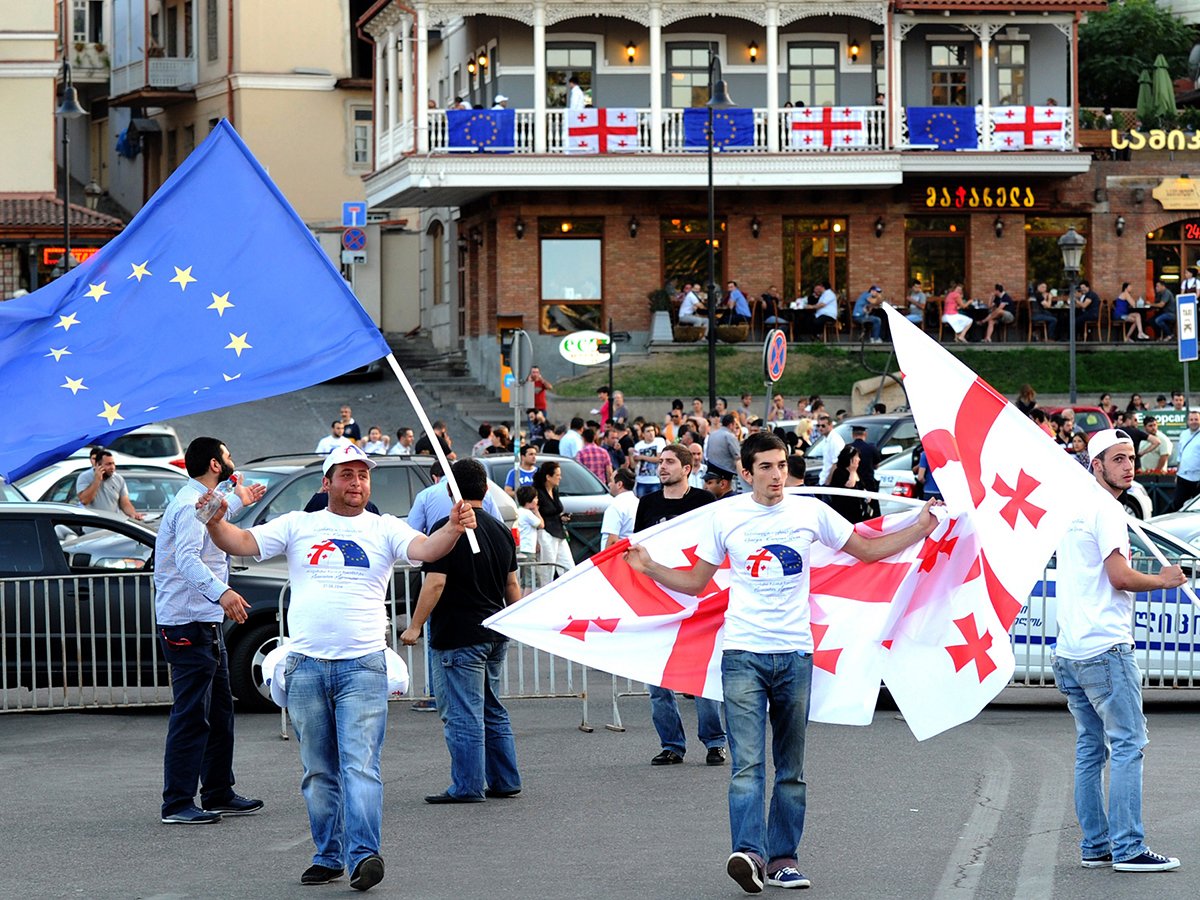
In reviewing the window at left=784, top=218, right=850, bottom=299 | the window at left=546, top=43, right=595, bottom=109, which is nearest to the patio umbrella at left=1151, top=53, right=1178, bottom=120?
the window at left=784, top=218, right=850, bottom=299

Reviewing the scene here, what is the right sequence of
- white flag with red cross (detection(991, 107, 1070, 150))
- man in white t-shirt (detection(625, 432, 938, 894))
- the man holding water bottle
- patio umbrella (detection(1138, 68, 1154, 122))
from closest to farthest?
man in white t-shirt (detection(625, 432, 938, 894)), the man holding water bottle, white flag with red cross (detection(991, 107, 1070, 150)), patio umbrella (detection(1138, 68, 1154, 122))

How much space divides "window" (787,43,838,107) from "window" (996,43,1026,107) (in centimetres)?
379

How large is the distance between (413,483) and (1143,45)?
45646 millimetres

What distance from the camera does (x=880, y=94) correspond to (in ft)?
146

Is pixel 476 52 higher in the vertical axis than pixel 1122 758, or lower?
higher

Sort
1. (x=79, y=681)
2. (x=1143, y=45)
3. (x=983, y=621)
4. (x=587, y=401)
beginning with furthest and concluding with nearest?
1. (x=1143, y=45)
2. (x=587, y=401)
3. (x=79, y=681)
4. (x=983, y=621)

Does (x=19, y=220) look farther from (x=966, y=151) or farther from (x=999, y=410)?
(x=999, y=410)

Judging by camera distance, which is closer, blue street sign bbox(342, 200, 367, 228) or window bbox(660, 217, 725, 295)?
window bbox(660, 217, 725, 295)

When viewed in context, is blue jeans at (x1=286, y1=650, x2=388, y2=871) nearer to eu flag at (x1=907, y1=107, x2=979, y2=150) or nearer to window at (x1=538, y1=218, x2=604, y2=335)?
window at (x1=538, y1=218, x2=604, y2=335)

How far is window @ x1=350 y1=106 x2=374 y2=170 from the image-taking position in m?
54.7

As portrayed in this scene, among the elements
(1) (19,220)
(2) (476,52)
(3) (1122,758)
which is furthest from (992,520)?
(1) (19,220)

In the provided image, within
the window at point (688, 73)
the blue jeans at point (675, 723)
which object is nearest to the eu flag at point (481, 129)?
the window at point (688, 73)

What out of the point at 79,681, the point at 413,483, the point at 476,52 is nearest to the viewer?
the point at 79,681

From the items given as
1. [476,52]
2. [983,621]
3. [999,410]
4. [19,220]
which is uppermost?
[476,52]
